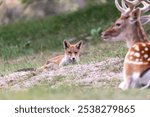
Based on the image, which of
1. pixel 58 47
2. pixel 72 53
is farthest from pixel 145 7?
pixel 58 47

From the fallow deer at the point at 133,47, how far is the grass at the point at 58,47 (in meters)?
0.33

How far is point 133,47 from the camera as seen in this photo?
11.3 m

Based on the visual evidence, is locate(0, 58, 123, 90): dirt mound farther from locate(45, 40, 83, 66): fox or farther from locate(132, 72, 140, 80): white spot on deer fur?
locate(45, 40, 83, 66): fox

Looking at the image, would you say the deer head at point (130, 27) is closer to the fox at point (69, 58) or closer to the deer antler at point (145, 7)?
the deer antler at point (145, 7)

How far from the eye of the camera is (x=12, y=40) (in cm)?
2162

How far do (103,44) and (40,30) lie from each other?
4.02 metres

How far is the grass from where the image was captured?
10055 millimetres

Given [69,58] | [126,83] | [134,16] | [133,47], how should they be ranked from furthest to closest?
[69,58]
[134,16]
[133,47]
[126,83]

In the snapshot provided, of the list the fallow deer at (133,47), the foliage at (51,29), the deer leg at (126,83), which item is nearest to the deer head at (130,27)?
the fallow deer at (133,47)

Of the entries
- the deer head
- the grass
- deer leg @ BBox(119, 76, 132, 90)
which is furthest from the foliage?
deer leg @ BBox(119, 76, 132, 90)

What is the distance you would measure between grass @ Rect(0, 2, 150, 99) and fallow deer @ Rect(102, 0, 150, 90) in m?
0.33

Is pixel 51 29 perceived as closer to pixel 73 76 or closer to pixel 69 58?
pixel 69 58

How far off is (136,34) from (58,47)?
26.1 feet

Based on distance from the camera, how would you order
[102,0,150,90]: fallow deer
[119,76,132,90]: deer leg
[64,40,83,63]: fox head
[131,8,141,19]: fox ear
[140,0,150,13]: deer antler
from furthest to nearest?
[64,40,83,63]: fox head → [140,0,150,13]: deer antler → [131,8,141,19]: fox ear → [119,76,132,90]: deer leg → [102,0,150,90]: fallow deer
